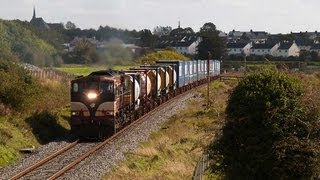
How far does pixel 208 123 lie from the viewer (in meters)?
28.5

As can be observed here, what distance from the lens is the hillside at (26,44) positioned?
70238 mm

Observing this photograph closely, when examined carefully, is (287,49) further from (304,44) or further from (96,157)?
(96,157)

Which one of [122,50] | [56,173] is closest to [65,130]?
[56,173]

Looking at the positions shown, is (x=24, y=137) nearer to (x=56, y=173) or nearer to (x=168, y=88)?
(x=56, y=173)

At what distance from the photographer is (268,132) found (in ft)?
43.8

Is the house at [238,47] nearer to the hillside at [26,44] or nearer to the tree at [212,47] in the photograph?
the tree at [212,47]

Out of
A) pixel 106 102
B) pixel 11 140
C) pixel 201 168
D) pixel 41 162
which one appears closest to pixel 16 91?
pixel 11 140

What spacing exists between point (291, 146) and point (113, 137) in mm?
12734

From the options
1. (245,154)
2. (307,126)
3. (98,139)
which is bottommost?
(98,139)

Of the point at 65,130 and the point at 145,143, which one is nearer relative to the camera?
the point at 145,143

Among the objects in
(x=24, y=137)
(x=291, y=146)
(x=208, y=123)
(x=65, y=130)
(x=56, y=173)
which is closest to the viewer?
(x=291, y=146)

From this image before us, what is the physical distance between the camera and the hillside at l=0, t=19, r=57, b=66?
7024 centimetres

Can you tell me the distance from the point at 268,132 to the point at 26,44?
6939cm

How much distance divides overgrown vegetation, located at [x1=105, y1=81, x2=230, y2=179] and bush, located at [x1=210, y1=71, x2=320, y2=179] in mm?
1654
